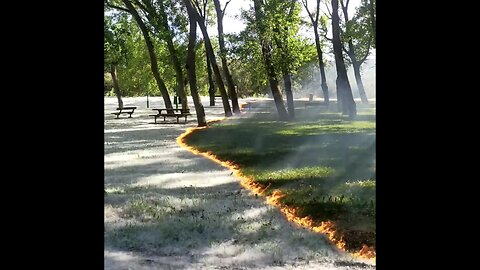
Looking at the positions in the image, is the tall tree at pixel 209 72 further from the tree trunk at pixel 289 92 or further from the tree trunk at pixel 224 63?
the tree trunk at pixel 289 92

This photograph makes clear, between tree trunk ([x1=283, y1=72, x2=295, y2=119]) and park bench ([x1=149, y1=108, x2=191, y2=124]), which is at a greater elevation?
tree trunk ([x1=283, y1=72, x2=295, y2=119])

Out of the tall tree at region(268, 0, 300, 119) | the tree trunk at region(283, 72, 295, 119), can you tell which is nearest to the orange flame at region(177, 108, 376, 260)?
the tree trunk at region(283, 72, 295, 119)

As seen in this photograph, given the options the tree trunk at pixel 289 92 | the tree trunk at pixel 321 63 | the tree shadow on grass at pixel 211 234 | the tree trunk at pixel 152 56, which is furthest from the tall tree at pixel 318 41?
the tree shadow on grass at pixel 211 234

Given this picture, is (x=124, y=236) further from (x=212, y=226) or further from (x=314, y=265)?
(x=314, y=265)

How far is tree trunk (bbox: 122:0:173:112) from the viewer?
5477mm

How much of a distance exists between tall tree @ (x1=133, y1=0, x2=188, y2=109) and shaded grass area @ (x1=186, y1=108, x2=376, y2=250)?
1623 millimetres

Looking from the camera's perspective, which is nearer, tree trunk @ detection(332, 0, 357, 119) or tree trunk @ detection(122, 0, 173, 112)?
tree trunk @ detection(332, 0, 357, 119)

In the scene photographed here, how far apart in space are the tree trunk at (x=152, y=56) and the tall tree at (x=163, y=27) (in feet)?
0.56

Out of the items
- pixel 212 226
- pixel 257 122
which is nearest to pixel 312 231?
pixel 212 226

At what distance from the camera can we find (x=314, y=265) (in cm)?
225

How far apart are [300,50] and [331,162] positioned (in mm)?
2246

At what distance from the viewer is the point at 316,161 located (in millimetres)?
3510

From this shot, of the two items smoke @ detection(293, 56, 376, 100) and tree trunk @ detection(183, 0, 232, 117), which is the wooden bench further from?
tree trunk @ detection(183, 0, 232, 117)

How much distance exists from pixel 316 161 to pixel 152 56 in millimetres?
3103
